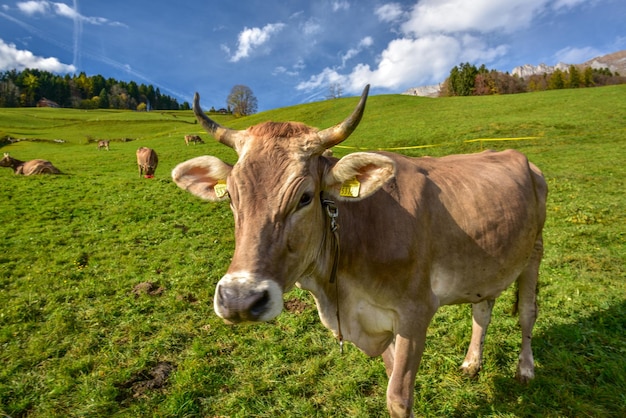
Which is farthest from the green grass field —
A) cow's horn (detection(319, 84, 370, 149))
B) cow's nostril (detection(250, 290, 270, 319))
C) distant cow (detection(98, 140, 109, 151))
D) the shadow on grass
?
distant cow (detection(98, 140, 109, 151))

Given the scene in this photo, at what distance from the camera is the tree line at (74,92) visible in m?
102

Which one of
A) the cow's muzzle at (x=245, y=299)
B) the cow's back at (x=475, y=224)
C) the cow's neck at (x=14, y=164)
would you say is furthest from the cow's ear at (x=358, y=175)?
the cow's neck at (x=14, y=164)

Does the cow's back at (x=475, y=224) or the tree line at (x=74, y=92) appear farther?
the tree line at (x=74, y=92)

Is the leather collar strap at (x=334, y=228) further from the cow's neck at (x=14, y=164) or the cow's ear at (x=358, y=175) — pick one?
the cow's neck at (x=14, y=164)

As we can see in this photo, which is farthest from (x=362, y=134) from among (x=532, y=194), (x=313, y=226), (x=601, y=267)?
(x=313, y=226)

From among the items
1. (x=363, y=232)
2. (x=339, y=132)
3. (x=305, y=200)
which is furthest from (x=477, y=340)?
(x=339, y=132)

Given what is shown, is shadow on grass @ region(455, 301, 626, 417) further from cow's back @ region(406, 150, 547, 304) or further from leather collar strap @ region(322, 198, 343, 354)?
leather collar strap @ region(322, 198, 343, 354)

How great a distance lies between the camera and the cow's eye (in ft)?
8.61

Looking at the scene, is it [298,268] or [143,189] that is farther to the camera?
[143,189]

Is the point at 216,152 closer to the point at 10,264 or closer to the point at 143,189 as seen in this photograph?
the point at 143,189

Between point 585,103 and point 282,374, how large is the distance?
1697 inches

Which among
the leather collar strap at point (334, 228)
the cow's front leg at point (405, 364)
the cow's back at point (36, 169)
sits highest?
the cow's back at point (36, 169)

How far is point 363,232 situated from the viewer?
10.4 ft

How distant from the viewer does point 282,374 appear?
4734 millimetres
